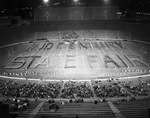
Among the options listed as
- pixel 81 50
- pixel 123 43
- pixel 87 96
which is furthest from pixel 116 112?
pixel 123 43

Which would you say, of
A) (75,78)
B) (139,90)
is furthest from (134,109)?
(75,78)

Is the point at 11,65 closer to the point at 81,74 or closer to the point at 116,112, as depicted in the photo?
the point at 81,74

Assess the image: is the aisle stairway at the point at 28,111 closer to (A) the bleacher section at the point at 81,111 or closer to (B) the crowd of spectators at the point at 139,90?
(A) the bleacher section at the point at 81,111

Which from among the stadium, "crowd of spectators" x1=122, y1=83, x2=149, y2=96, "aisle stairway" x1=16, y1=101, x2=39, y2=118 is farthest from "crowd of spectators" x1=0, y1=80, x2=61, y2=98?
"crowd of spectators" x1=122, y1=83, x2=149, y2=96

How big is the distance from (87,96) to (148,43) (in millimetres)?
31952

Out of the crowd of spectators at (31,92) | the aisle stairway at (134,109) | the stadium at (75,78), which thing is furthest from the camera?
the crowd of spectators at (31,92)

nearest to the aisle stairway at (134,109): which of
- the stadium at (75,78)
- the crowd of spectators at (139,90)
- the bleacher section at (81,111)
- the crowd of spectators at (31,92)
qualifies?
the stadium at (75,78)

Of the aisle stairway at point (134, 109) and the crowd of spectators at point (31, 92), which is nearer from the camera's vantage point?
the aisle stairway at point (134, 109)

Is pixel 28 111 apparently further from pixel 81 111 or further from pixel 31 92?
pixel 31 92

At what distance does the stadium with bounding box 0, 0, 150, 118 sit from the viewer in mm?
13930

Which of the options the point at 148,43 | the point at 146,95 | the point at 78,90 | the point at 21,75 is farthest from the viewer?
the point at 148,43

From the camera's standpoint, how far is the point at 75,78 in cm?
2764

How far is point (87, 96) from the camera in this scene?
715 inches

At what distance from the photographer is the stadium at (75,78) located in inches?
548
